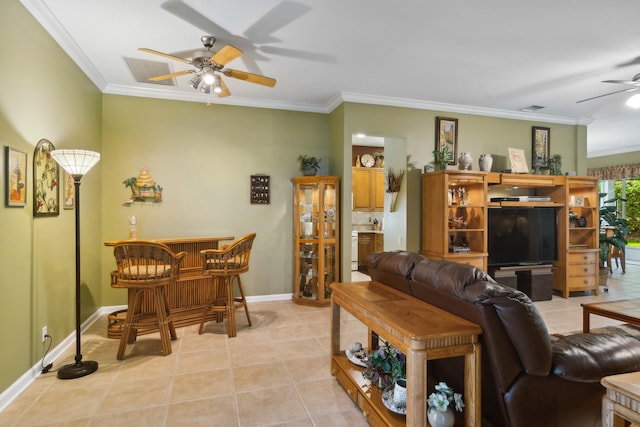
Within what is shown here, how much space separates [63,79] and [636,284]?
8.98m

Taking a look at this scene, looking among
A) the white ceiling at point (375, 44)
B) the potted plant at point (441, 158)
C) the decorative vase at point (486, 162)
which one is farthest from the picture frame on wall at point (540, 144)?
the potted plant at point (441, 158)

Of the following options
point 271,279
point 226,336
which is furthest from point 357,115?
point 226,336

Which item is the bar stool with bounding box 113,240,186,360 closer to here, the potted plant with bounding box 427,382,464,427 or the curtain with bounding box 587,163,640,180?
the potted plant with bounding box 427,382,464,427

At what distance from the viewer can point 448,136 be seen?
521 centimetres

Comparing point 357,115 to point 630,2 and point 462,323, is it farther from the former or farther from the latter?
point 462,323

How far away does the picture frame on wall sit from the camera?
18.4ft

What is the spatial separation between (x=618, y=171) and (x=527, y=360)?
913 centimetres

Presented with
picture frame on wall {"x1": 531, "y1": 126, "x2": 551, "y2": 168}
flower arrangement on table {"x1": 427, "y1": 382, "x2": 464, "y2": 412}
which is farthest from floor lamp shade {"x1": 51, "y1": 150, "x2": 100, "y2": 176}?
picture frame on wall {"x1": 531, "y1": 126, "x2": 551, "y2": 168}

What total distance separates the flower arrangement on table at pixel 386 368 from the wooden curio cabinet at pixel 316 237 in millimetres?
2485

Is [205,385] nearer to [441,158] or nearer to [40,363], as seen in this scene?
[40,363]

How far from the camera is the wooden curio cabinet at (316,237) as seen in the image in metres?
4.71

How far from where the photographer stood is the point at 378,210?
735 centimetres

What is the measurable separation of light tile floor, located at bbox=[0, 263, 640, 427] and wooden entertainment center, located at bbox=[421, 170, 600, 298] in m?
1.52

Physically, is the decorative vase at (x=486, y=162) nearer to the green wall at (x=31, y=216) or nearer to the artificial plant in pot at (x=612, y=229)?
the artificial plant in pot at (x=612, y=229)
